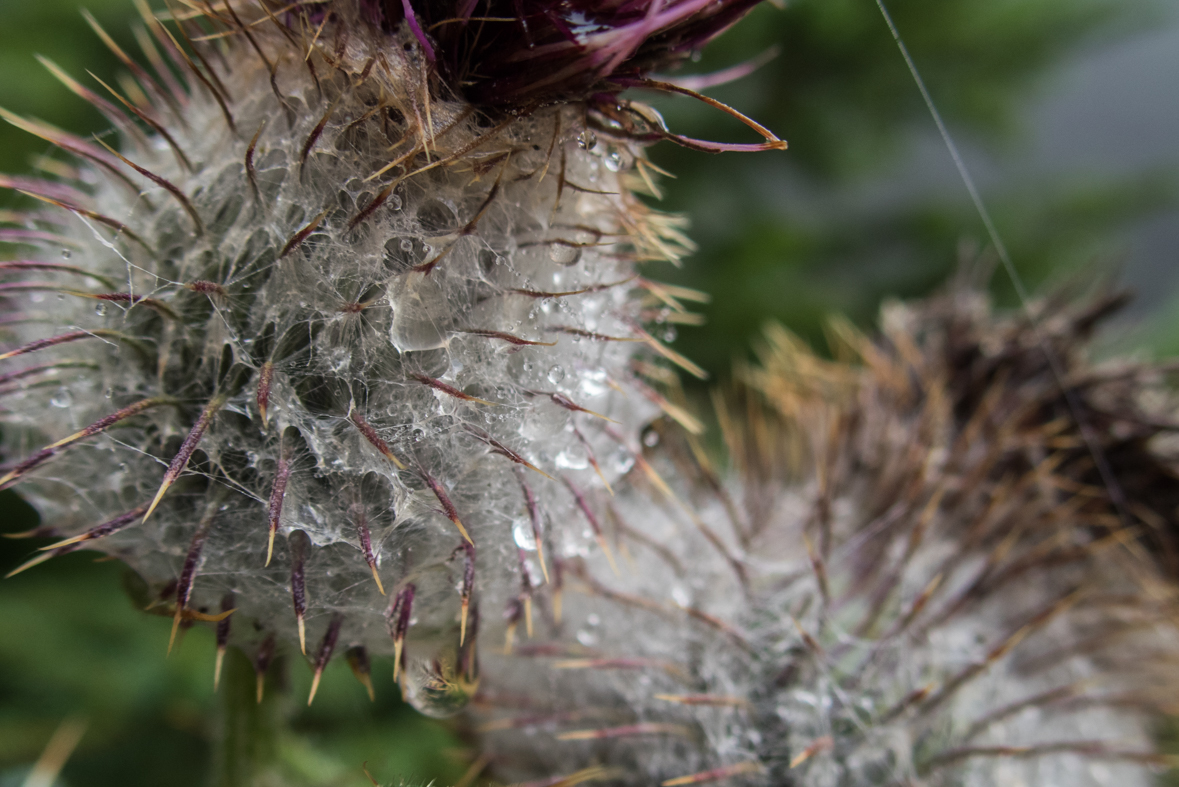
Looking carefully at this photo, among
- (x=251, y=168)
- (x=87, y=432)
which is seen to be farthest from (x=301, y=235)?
(x=87, y=432)

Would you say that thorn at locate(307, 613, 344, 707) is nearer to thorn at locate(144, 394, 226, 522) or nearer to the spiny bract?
the spiny bract

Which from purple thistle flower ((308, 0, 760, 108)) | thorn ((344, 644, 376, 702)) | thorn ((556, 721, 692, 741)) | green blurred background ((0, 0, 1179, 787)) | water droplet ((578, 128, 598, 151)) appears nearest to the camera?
purple thistle flower ((308, 0, 760, 108))

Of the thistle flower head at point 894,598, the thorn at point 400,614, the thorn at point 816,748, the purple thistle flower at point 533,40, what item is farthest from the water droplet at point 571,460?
the thorn at point 816,748

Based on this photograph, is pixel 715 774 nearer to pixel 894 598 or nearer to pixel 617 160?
pixel 894 598

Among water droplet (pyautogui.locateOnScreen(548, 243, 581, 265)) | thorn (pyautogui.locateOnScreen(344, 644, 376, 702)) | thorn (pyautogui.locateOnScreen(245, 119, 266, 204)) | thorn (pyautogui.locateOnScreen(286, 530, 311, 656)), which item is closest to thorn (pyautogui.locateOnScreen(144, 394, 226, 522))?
thorn (pyautogui.locateOnScreen(286, 530, 311, 656))

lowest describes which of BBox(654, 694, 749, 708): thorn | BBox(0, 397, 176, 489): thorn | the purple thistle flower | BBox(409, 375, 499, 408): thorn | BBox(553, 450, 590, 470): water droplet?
BBox(654, 694, 749, 708): thorn

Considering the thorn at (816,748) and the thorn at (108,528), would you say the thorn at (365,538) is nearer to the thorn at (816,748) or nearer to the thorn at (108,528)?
the thorn at (108,528)
